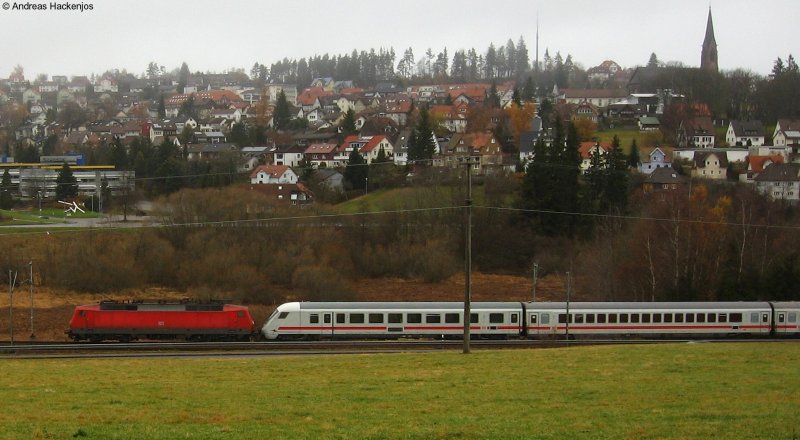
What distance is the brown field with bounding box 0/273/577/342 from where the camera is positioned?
39.2 m

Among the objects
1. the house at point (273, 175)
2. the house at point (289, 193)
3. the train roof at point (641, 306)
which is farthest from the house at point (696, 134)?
the train roof at point (641, 306)

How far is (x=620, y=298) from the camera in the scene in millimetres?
43906

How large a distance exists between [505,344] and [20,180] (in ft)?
182

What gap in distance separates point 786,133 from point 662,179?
1263 inches

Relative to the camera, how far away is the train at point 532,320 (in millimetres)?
31359

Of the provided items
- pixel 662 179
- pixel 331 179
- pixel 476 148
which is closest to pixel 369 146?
pixel 476 148

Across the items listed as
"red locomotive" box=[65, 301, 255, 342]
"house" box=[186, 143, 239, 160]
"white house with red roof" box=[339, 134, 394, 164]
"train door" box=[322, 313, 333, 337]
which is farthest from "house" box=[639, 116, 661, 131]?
"red locomotive" box=[65, 301, 255, 342]

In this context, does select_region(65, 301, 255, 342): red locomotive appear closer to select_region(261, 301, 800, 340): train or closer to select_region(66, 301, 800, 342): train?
select_region(66, 301, 800, 342): train

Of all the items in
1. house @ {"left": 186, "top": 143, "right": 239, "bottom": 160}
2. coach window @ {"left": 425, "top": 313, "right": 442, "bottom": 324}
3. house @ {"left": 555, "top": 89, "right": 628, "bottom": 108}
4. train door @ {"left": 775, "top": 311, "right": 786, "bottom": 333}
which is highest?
house @ {"left": 555, "top": 89, "right": 628, "bottom": 108}

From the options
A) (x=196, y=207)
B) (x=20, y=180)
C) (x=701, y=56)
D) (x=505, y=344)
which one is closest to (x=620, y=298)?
(x=505, y=344)

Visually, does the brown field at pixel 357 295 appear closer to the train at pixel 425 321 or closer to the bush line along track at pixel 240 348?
the train at pixel 425 321

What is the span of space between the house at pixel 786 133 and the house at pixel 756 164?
12.3 meters

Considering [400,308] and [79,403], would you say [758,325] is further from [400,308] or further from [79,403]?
[79,403]

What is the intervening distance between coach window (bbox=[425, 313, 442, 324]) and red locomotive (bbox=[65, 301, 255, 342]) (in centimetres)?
674
